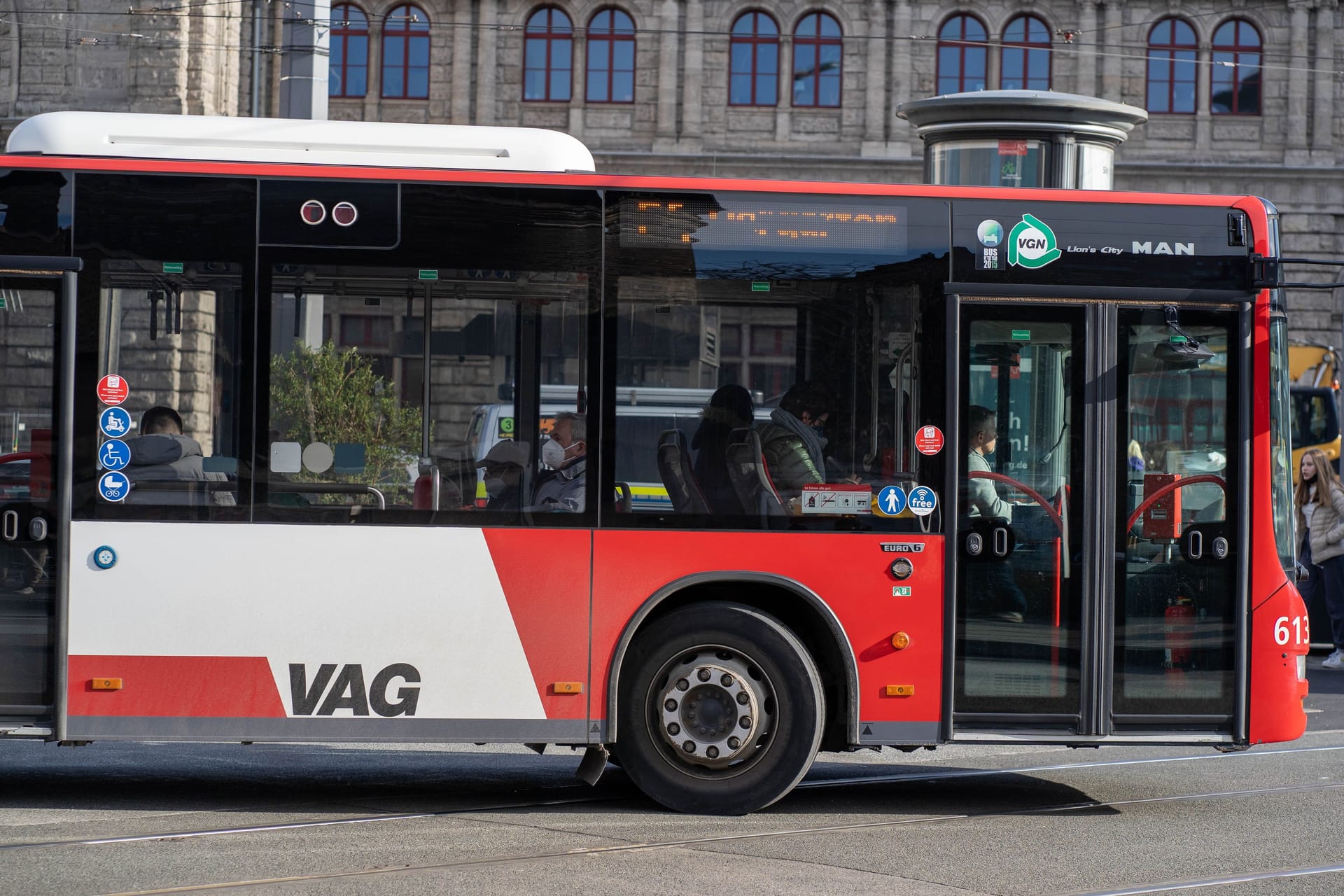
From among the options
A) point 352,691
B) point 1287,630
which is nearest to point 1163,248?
point 1287,630

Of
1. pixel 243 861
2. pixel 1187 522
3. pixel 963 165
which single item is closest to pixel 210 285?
pixel 243 861

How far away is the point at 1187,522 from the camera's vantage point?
7434 mm

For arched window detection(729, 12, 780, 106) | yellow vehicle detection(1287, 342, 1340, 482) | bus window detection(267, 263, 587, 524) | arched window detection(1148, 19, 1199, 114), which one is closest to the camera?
bus window detection(267, 263, 587, 524)

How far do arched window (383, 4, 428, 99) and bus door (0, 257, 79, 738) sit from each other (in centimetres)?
3140

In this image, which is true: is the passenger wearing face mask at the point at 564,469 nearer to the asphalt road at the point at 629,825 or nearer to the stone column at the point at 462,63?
the asphalt road at the point at 629,825

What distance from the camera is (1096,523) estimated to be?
738cm

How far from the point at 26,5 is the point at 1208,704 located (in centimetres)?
2928

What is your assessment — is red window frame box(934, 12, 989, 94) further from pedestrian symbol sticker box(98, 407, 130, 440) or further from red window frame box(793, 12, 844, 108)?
pedestrian symbol sticker box(98, 407, 130, 440)

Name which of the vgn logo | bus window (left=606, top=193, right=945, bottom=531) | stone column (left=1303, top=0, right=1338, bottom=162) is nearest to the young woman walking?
the vgn logo

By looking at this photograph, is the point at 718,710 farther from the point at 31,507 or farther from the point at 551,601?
the point at 31,507

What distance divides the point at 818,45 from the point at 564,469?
32.0 meters

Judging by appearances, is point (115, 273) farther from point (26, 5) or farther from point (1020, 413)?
point (26, 5)

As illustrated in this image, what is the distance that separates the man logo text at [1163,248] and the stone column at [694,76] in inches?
1185

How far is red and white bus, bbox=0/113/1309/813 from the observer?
23.2ft
